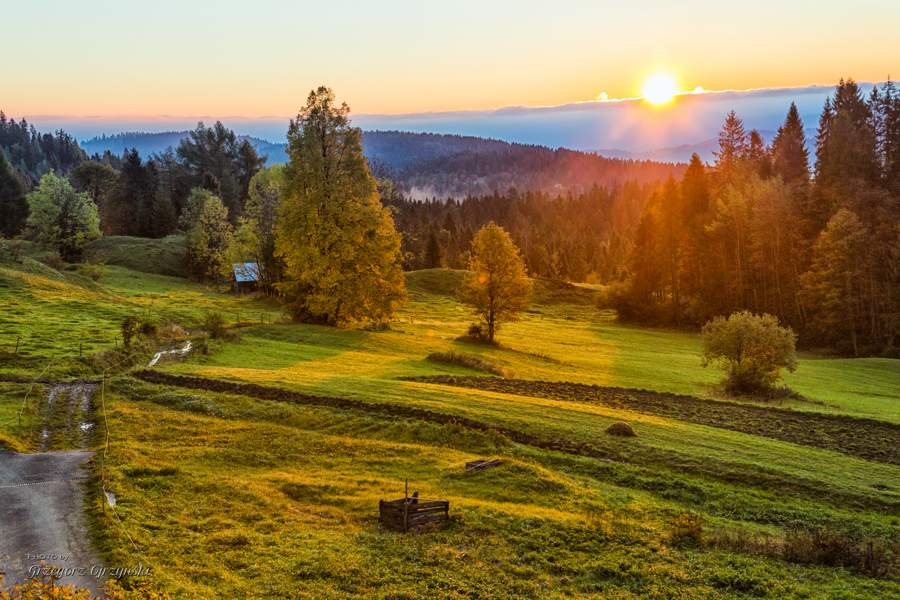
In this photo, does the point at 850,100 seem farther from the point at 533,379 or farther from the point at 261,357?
the point at 261,357

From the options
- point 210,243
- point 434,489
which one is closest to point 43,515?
point 434,489

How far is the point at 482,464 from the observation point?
2372 centimetres

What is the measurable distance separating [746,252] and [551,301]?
39.7 meters

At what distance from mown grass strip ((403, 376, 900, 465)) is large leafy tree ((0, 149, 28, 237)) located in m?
112

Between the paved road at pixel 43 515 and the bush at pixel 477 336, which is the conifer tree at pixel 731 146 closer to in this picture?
the bush at pixel 477 336

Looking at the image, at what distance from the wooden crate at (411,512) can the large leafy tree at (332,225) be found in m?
42.3

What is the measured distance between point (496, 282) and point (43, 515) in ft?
168

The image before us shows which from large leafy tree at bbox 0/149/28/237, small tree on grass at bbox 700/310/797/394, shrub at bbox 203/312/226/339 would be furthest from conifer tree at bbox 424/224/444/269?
small tree on grass at bbox 700/310/797/394

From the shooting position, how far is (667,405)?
4000 centimetres

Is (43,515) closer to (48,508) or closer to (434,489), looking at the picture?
(48,508)

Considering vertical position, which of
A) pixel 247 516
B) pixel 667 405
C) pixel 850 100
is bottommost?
pixel 667 405

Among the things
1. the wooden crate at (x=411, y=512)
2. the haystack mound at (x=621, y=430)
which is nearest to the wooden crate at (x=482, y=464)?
the wooden crate at (x=411, y=512)

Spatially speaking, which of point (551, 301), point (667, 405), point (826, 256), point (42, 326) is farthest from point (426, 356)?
point (551, 301)

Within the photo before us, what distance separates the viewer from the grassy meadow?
1527 cm
